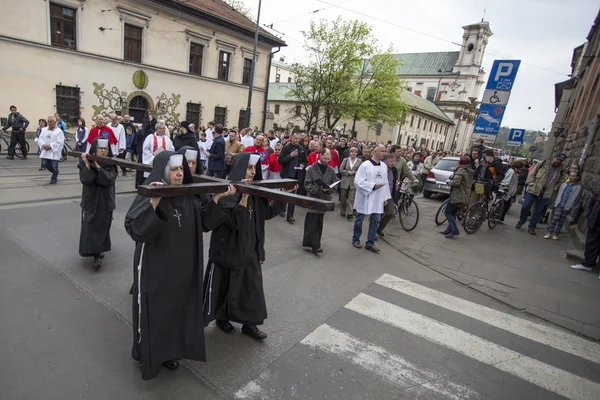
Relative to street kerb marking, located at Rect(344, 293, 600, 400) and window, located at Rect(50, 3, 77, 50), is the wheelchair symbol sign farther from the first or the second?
window, located at Rect(50, 3, 77, 50)

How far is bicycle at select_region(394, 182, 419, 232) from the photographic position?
8.69 m

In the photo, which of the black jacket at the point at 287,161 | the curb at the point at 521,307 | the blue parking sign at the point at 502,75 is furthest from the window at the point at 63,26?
the curb at the point at 521,307

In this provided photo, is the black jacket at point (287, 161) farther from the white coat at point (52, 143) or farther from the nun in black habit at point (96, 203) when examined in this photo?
the white coat at point (52, 143)

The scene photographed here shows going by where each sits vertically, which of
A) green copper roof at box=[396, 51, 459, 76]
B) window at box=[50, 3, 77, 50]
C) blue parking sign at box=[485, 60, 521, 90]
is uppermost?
green copper roof at box=[396, 51, 459, 76]

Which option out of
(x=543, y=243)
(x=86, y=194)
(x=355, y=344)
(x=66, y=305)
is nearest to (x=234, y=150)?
(x=86, y=194)

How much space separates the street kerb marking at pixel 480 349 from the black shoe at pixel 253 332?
1386 millimetres

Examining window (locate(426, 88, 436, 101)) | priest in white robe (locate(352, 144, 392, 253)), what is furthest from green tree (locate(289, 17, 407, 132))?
window (locate(426, 88, 436, 101))

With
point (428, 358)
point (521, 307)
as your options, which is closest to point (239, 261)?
point (428, 358)

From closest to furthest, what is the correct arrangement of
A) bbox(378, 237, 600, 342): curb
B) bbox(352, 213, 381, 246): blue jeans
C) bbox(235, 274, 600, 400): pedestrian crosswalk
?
bbox(235, 274, 600, 400): pedestrian crosswalk → bbox(378, 237, 600, 342): curb → bbox(352, 213, 381, 246): blue jeans

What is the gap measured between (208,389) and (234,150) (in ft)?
21.0

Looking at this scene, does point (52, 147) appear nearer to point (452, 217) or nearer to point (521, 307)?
point (452, 217)

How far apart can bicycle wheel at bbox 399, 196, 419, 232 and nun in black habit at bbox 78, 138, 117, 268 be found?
22.0 feet

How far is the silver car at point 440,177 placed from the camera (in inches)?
529

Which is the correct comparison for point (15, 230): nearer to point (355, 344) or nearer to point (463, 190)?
point (355, 344)
